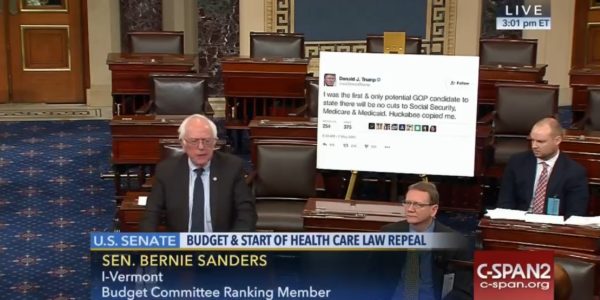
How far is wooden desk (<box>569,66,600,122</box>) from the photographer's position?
7.95 metres

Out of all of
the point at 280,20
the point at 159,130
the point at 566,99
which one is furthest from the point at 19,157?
the point at 566,99

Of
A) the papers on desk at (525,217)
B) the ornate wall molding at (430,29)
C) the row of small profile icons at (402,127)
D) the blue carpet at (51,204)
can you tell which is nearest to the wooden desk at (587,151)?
the row of small profile icons at (402,127)

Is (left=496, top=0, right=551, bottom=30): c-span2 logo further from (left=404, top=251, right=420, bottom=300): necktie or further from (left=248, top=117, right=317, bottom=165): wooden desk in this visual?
(left=404, top=251, right=420, bottom=300): necktie

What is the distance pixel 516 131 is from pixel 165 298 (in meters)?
5.11

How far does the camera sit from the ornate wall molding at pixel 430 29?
10602 mm

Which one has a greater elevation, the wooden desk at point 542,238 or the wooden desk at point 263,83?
the wooden desk at point 263,83

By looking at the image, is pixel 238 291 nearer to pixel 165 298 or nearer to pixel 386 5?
pixel 165 298

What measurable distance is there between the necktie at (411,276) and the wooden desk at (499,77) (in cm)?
585

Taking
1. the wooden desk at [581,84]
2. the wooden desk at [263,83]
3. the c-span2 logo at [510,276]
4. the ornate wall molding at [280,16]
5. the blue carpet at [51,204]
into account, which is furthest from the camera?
the ornate wall molding at [280,16]

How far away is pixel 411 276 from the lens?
87.7 inches

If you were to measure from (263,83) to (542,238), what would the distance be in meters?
4.06

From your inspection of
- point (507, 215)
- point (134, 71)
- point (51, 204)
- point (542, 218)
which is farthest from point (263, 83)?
point (542, 218)

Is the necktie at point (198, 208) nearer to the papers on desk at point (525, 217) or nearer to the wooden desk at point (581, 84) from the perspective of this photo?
the papers on desk at point (525, 217)

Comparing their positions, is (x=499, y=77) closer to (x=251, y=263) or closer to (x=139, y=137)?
(x=139, y=137)
